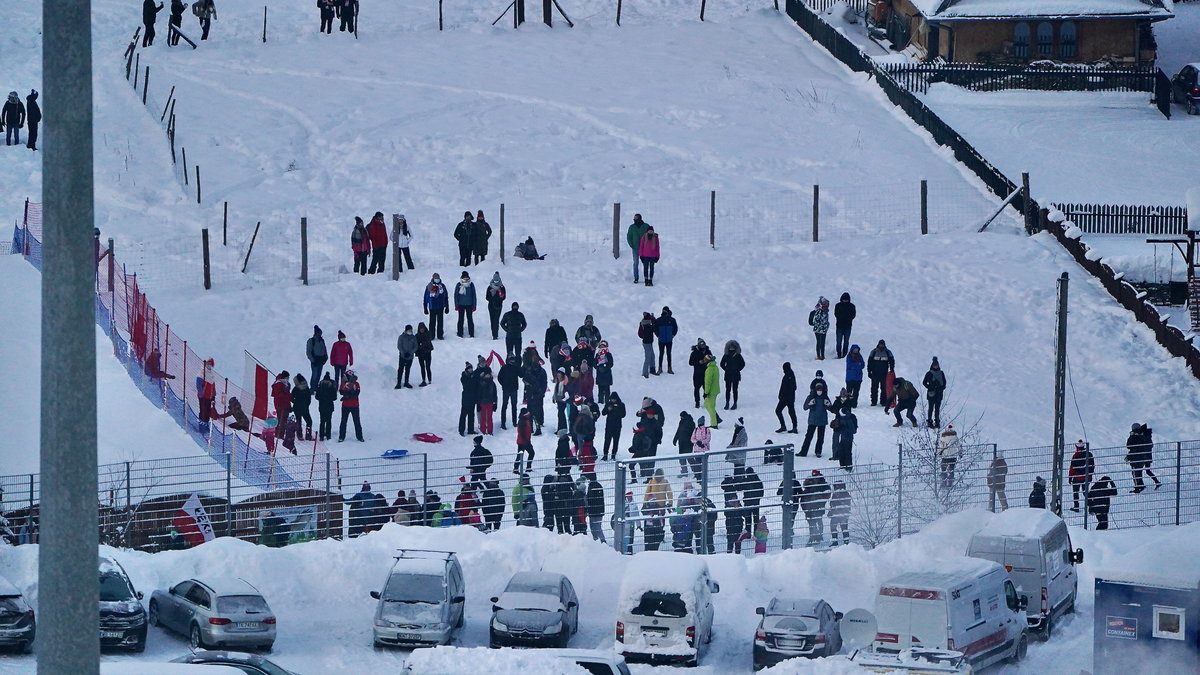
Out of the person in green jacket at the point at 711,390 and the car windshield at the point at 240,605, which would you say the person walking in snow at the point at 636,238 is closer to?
the person in green jacket at the point at 711,390

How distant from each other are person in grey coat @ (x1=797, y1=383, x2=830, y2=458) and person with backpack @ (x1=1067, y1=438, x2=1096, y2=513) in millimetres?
3784

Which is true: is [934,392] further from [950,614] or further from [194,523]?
[194,523]

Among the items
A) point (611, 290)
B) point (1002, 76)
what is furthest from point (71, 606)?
point (1002, 76)

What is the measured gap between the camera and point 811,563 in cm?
2116

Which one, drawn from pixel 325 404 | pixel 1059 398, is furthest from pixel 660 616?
pixel 325 404

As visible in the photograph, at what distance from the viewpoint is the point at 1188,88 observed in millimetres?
47562

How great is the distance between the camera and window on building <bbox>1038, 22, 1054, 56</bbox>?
49.3 m

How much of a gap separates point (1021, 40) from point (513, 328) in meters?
25.4

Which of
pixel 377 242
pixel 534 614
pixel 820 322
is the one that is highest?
pixel 377 242

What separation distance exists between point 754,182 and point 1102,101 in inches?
507

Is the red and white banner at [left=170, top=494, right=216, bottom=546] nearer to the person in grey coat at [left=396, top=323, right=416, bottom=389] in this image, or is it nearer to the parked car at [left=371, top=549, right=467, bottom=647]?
the parked car at [left=371, top=549, right=467, bottom=647]

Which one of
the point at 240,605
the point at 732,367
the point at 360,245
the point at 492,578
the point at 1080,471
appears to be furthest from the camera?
the point at 360,245

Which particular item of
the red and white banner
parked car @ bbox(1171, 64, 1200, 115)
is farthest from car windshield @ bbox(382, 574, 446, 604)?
parked car @ bbox(1171, 64, 1200, 115)

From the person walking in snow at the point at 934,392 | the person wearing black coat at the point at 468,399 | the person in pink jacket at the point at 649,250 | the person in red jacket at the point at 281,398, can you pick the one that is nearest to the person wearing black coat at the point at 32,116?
the person in pink jacket at the point at 649,250
